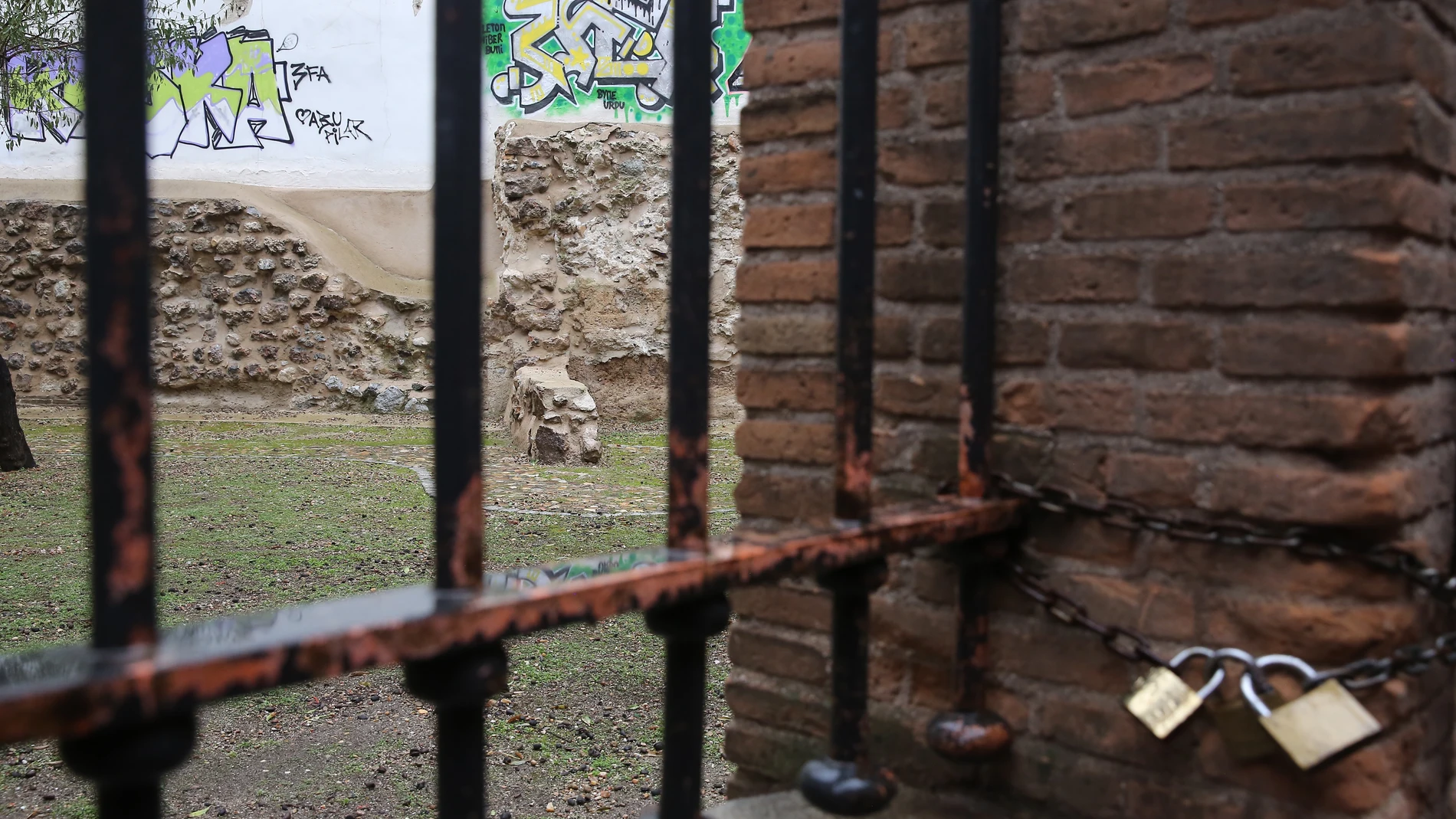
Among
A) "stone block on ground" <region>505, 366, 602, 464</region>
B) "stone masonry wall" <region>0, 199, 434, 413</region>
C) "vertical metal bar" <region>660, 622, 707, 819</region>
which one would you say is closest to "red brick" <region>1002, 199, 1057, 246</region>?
"vertical metal bar" <region>660, 622, 707, 819</region>

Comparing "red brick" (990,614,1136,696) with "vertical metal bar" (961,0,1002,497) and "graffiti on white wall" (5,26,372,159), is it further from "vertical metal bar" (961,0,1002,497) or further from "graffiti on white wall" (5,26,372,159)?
"graffiti on white wall" (5,26,372,159)

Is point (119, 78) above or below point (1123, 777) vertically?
above

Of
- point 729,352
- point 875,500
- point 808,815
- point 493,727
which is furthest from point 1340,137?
point 729,352

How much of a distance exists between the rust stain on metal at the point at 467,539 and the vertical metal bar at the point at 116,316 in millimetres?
248

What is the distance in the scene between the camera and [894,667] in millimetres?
1752

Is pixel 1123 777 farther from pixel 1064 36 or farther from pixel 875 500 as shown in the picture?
pixel 1064 36

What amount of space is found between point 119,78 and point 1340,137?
51.7 inches

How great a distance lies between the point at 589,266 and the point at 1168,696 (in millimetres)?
10205

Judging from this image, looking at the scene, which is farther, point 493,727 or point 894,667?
point 493,727

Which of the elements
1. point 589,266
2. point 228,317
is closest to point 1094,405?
point 589,266

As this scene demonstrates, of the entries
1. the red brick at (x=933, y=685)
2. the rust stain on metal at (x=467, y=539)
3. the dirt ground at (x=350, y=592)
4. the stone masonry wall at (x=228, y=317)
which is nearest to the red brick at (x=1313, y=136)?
the red brick at (x=933, y=685)

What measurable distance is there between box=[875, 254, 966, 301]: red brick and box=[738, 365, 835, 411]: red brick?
0.17 m

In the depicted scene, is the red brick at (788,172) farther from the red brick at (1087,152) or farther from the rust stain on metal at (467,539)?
the rust stain on metal at (467,539)

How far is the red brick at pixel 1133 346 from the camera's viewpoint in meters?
1.46
